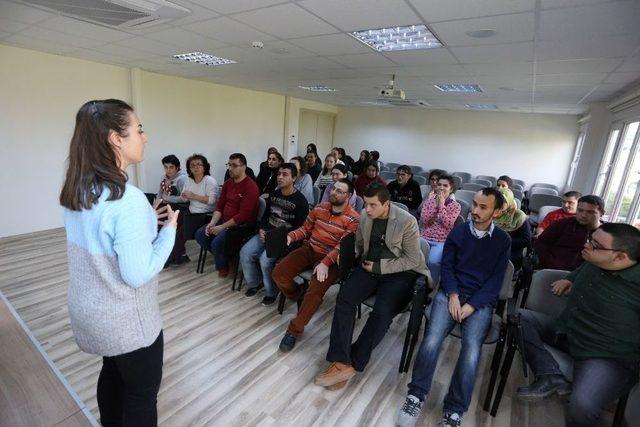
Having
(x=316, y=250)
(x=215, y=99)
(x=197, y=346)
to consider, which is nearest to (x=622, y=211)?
(x=316, y=250)

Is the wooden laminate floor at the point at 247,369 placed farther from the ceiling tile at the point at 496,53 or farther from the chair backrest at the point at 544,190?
the chair backrest at the point at 544,190

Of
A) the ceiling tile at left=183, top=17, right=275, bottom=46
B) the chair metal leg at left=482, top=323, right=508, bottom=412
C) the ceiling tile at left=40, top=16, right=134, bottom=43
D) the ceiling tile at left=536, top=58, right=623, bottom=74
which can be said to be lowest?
the chair metal leg at left=482, top=323, right=508, bottom=412

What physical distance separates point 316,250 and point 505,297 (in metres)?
1.49

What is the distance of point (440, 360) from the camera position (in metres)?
2.53

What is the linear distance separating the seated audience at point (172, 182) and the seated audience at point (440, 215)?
9.68 ft

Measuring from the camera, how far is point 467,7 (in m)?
2.09

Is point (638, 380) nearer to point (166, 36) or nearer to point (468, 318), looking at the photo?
point (468, 318)

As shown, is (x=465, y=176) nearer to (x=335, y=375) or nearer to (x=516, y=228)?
(x=516, y=228)

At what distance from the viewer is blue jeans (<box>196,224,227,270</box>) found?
11.4ft

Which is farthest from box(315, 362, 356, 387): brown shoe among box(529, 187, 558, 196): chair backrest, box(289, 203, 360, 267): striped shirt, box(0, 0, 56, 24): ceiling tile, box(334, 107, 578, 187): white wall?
box(334, 107, 578, 187): white wall

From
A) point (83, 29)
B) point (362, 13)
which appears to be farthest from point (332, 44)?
point (83, 29)

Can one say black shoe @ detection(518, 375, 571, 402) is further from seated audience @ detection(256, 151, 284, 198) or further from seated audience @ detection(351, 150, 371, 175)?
seated audience @ detection(351, 150, 371, 175)

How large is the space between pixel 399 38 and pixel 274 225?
218cm

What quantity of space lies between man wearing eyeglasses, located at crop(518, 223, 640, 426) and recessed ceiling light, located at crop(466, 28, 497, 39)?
66.0 inches
